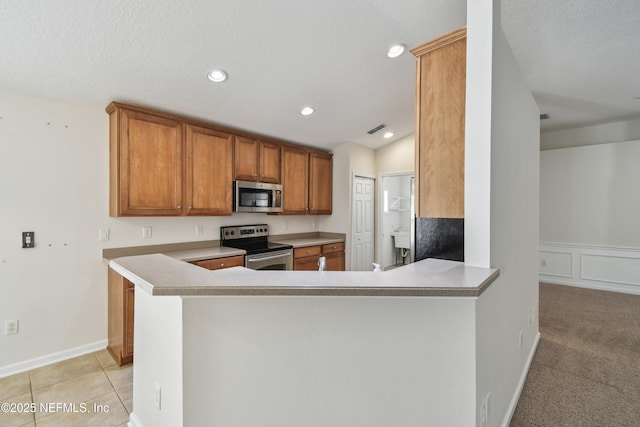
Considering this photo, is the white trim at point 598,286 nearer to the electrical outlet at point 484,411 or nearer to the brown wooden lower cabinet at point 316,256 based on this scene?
the brown wooden lower cabinet at point 316,256

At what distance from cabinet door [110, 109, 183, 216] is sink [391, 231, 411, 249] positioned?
4.74 metres

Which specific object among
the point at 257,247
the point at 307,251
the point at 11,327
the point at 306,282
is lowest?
the point at 11,327

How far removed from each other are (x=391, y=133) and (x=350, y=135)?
2.48 ft

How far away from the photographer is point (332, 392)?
1247mm

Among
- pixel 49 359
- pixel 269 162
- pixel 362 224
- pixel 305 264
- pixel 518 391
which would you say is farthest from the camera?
pixel 362 224

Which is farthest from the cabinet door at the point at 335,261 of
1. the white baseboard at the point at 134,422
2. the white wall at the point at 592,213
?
the white wall at the point at 592,213

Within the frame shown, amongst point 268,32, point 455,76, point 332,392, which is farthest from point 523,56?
point 332,392

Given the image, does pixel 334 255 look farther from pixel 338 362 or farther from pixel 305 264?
pixel 338 362

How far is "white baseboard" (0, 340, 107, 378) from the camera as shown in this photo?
2.31m

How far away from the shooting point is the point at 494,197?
1.51m

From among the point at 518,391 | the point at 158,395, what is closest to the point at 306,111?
the point at 158,395

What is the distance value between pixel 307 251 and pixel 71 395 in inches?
105

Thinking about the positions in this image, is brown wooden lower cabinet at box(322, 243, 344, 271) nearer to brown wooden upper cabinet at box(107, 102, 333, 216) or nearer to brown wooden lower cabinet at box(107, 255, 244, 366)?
brown wooden upper cabinet at box(107, 102, 333, 216)

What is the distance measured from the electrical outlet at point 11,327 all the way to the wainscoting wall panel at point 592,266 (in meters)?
6.92
